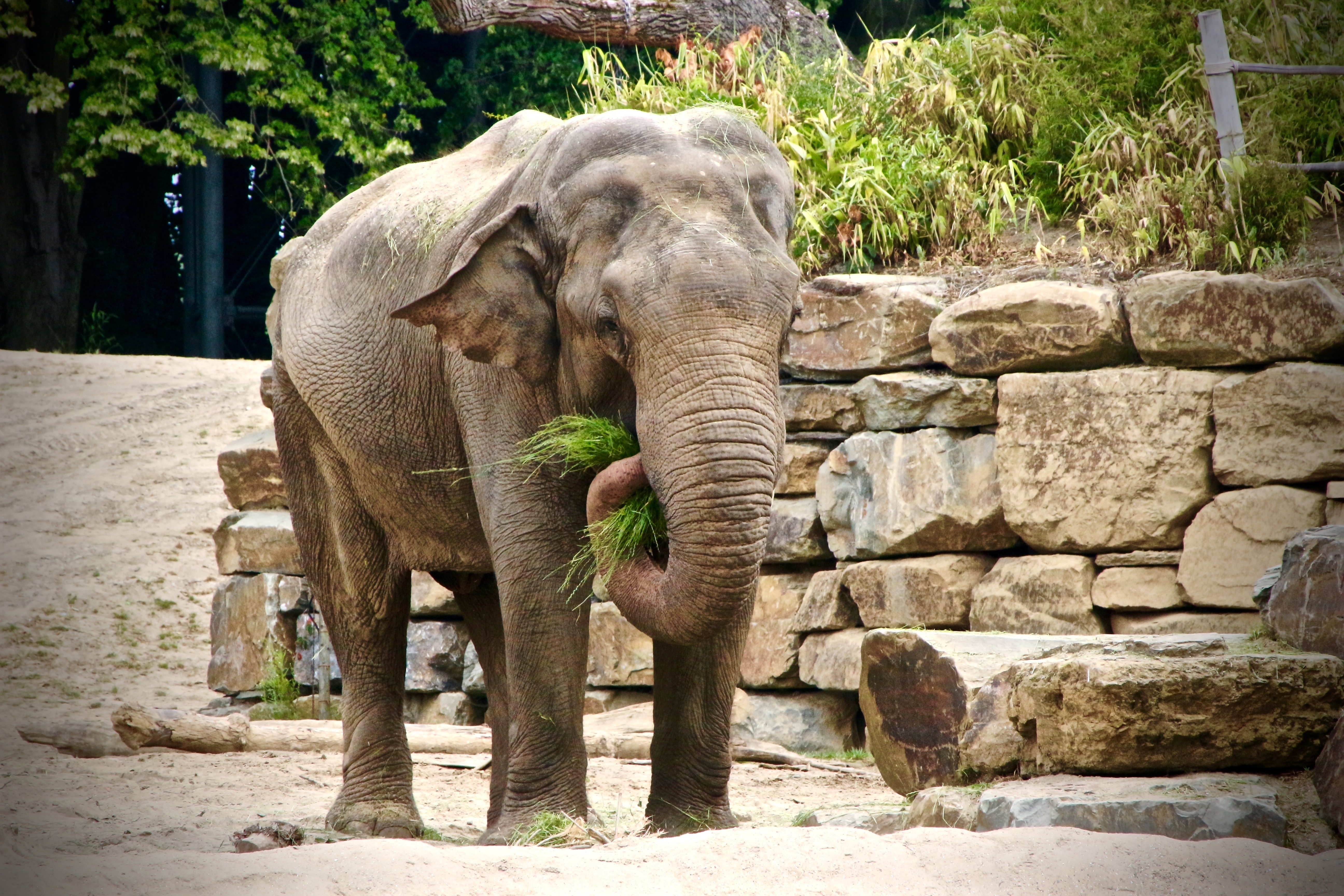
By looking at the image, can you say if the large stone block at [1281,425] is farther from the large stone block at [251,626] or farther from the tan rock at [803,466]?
the large stone block at [251,626]

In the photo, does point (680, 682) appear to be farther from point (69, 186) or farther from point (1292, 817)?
point (69, 186)

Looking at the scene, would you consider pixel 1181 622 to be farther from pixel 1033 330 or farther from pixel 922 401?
pixel 922 401

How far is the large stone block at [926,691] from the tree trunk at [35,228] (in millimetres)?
13864

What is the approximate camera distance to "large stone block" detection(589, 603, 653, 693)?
8.09 meters

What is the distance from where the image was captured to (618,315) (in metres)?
3.94

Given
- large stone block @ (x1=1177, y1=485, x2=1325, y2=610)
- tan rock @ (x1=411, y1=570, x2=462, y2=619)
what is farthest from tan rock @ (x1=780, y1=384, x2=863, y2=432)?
tan rock @ (x1=411, y1=570, x2=462, y2=619)

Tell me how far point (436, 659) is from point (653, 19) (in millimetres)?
6396

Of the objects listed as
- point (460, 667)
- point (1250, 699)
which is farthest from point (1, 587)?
point (1250, 699)

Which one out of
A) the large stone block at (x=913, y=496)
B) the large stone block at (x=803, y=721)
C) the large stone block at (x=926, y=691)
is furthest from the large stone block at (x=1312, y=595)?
the large stone block at (x=803, y=721)

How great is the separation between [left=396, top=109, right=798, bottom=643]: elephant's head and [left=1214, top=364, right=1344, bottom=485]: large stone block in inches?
133

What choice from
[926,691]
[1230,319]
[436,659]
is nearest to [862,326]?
[1230,319]

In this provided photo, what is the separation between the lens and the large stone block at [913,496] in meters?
7.29

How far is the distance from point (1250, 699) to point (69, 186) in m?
15.3

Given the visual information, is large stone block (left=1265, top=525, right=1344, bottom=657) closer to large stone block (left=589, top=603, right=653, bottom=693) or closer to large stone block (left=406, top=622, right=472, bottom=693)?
large stone block (left=589, top=603, right=653, bottom=693)
